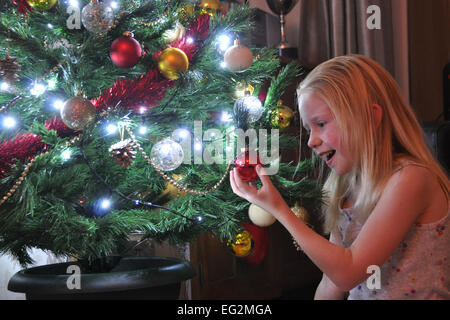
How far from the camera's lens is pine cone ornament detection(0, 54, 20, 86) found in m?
0.70

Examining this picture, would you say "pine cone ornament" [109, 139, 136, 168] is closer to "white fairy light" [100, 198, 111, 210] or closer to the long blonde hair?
"white fairy light" [100, 198, 111, 210]

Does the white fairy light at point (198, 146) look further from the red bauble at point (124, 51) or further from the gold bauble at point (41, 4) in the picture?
the gold bauble at point (41, 4)

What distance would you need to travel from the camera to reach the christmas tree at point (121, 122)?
2.27 feet

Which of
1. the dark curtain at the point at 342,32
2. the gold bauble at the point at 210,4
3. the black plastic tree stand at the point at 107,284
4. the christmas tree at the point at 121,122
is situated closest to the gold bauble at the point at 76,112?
the christmas tree at the point at 121,122

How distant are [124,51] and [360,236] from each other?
1.65 feet

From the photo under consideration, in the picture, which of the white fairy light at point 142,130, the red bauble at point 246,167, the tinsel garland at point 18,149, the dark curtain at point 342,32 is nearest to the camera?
the tinsel garland at point 18,149

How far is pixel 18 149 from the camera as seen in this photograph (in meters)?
0.70

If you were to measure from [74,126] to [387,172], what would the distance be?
0.55 meters

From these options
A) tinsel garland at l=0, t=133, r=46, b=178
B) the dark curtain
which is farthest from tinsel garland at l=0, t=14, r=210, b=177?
the dark curtain

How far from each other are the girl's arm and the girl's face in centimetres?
11

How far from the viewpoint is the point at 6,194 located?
65 centimetres

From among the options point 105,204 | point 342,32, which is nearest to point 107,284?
point 105,204

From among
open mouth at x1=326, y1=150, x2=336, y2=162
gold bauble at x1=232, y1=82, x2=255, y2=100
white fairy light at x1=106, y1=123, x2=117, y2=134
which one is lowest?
open mouth at x1=326, y1=150, x2=336, y2=162

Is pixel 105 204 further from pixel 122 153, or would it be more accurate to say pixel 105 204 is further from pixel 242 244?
pixel 242 244
